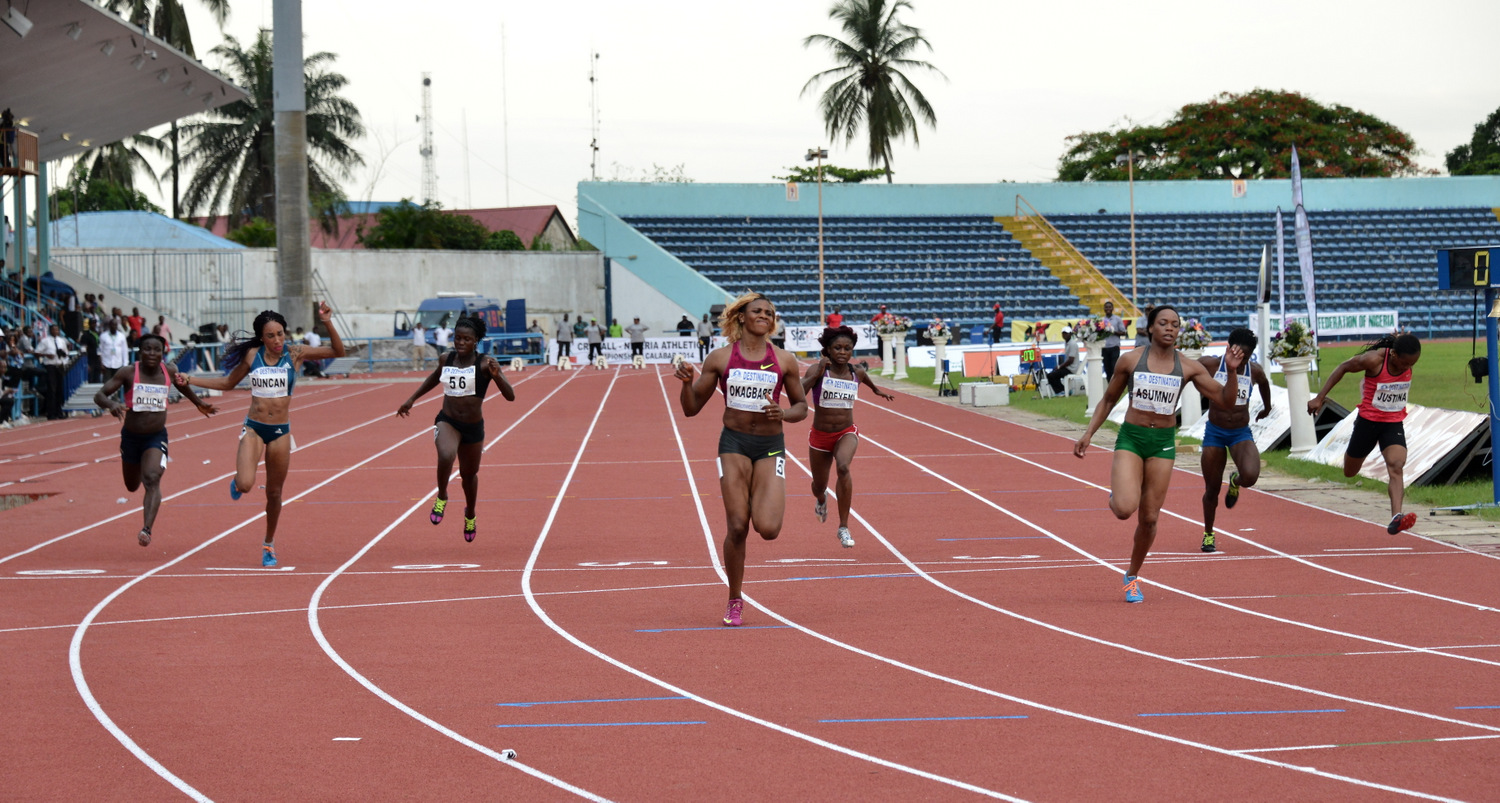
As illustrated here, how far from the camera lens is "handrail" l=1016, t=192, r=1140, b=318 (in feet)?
153

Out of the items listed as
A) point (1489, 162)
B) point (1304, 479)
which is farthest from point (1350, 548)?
point (1489, 162)

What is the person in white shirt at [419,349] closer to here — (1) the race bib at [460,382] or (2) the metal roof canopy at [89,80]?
(2) the metal roof canopy at [89,80]

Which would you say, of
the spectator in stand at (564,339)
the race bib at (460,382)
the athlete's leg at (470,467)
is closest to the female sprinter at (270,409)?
the race bib at (460,382)

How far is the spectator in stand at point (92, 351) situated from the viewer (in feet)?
90.5

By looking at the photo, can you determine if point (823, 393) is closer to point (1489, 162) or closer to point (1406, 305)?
point (1406, 305)

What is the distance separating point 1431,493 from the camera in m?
12.6

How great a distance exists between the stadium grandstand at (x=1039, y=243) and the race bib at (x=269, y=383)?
1396 inches

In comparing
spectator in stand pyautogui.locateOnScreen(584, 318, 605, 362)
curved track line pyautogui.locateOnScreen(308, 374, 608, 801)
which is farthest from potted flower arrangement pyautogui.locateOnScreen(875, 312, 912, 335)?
curved track line pyautogui.locateOnScreen(308, 374, 608, 801)

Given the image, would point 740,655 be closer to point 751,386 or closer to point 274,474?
point 751,386

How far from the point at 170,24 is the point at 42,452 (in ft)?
110

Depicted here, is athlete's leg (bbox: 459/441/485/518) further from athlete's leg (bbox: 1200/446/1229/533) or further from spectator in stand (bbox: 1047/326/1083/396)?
spectator in stand (bbox: 1047/326/1083/396)

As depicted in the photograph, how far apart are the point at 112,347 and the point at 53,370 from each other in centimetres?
139

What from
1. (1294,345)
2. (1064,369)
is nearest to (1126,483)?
(1294,345)

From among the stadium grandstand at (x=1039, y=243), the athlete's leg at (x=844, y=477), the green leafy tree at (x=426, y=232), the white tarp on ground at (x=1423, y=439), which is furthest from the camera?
the green leafy tree at (x=426, y=232)
